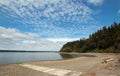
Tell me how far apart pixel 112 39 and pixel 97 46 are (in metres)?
13.8

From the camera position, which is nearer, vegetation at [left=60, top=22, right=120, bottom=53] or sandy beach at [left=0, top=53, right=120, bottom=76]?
sandy beach at [left=0, top=53, right=120, bottom=76]

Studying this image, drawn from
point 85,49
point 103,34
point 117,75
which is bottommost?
point 117,75

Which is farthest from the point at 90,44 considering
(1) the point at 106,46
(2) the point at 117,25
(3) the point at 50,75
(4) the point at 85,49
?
(3) the point at 50,75

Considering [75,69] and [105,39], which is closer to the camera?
[75,69]

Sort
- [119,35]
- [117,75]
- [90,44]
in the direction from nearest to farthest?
[117,75]
[119,35]
[90,44]

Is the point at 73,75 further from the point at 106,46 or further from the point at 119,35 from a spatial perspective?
the point at 106,46

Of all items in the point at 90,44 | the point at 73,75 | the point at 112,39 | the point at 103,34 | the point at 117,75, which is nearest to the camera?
the point at 117,75

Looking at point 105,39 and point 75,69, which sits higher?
point 105,39

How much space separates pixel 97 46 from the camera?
117062 mm

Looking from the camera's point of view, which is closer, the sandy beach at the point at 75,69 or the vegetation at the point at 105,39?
the sandy beach at the point at 75,69

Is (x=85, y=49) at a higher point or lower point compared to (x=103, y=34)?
lower

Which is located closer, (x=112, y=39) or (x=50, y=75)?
(x=50, y=75)

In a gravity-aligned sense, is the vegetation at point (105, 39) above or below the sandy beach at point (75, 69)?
above

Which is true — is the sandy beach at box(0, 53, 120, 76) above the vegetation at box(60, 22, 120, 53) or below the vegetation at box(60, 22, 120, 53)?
below
